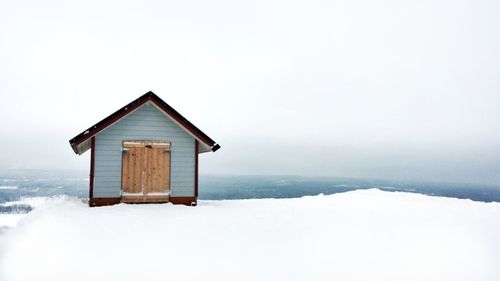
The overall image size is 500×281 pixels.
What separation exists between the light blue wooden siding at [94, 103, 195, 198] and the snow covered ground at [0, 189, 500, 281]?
2.38 metres

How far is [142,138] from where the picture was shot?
52.3 ft

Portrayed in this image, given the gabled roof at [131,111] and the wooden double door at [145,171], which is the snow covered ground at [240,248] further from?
the gabled roof at [131,111]

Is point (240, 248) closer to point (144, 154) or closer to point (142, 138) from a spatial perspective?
point (144, 154)

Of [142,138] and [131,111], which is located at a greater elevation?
[131,111]

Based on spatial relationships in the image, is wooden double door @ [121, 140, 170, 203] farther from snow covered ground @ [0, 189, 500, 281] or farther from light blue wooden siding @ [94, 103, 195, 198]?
snow covered ground @ [0, 189, 500, 281]

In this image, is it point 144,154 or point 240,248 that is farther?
point 144,154

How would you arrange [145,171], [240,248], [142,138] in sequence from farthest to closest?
[142,138] → [145,171] → [240,248]

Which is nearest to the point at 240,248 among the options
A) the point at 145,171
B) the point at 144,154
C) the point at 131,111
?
the point at 145,171

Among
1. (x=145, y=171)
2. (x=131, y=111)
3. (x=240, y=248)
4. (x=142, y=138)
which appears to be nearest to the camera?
(x=240, y=248)

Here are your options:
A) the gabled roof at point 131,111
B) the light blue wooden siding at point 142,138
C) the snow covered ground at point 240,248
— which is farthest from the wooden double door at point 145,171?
the snow covered ground at point 240,248

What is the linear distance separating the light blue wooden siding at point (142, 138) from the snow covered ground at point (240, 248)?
2384mm

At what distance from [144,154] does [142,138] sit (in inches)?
31.3

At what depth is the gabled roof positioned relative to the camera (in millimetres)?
14789

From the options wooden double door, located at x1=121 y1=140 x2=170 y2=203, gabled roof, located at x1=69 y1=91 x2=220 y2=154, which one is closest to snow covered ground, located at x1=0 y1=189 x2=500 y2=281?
wooden double door, located at x1=121 y1=140 x2=170 y2=203
